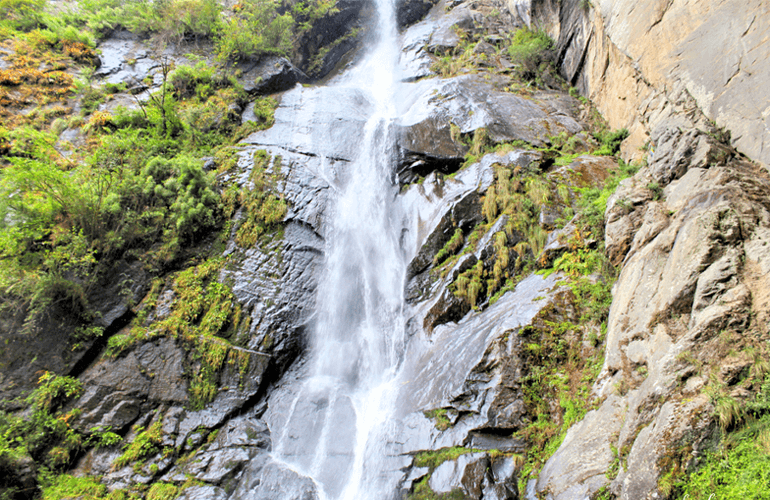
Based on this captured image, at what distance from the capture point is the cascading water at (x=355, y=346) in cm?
661

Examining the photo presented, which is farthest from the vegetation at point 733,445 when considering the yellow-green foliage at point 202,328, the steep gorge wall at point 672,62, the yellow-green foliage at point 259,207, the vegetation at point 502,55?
the vegetation at point 502,55

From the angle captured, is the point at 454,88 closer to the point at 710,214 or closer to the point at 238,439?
the point at 710,214

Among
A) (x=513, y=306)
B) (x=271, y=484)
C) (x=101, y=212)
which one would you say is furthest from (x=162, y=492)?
(x=513, y=306)

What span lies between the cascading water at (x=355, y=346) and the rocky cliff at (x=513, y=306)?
11.3 inches

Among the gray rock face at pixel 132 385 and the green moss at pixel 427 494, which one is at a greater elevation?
the gray rock face at pixel 132 385

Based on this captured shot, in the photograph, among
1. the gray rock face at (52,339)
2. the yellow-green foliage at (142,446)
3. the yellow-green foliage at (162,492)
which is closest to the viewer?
the yellow-green foliage at (162,492)

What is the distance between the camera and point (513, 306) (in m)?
6.92

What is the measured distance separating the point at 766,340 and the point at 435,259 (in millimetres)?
5940

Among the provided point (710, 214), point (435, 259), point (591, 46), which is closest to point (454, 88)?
point (591, 46)

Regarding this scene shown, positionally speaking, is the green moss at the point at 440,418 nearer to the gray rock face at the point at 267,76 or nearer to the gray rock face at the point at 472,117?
the gray rock face at the point at 472,117

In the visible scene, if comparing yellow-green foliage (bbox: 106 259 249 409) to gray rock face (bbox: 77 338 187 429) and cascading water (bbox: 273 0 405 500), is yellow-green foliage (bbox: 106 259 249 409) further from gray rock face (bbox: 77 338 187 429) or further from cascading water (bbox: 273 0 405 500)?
cascading water (bbox: 273 0 405 500)

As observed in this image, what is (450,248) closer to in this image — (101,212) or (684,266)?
(684,266)

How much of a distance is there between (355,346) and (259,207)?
497 centimetres

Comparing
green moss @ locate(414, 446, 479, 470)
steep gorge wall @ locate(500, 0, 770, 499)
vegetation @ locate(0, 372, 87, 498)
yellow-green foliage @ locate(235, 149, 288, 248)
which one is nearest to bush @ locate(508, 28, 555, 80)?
steep gorge wall @ locate(500, 0, 770, 499)
